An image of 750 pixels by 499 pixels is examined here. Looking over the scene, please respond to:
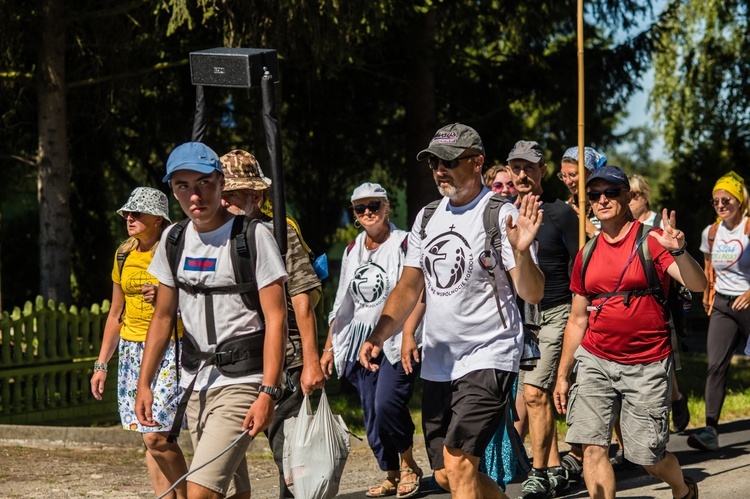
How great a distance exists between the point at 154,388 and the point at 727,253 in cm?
517

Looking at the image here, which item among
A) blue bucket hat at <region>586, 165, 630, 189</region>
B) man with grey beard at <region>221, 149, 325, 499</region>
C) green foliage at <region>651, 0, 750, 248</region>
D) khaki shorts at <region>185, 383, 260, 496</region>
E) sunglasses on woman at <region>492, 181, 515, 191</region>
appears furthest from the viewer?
green foliage at <region>651, 0, 750, 248</region>

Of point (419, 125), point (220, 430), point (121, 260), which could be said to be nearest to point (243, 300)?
point (220, 430)

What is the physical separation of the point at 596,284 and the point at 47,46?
8.87 m

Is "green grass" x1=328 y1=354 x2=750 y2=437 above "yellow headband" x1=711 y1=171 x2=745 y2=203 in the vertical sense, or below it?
below

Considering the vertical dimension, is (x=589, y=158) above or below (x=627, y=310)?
above

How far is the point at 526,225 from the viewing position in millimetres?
4863

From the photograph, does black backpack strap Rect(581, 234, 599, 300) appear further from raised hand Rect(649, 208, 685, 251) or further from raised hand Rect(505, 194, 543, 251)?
raised hand Rect(505, 194, 543, 251)

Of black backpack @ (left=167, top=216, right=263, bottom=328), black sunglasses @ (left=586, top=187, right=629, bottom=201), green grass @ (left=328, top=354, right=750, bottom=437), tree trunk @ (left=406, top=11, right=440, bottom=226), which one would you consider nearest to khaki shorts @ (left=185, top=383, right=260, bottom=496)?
black backpack @ (left=167, top=216, right=263, bottom=328)

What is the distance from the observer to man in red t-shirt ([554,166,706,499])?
5.74 m

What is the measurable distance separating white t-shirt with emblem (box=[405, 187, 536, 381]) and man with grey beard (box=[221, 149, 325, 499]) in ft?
1.91

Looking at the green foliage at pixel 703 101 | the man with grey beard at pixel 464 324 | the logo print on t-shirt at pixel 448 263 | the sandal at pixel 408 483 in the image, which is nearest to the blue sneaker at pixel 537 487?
the sandal at pixel 408 483

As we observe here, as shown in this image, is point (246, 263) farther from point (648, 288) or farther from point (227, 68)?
point (648, 288)

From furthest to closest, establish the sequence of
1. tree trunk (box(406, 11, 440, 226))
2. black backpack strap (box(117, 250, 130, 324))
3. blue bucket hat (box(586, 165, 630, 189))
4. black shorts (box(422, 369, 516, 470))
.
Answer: tree trunk (box(406, 11, 440, 226))
black backpack strap (box(117, 250, 130, 324))
blue bucket hat (box(586, 165, 630, 189))
black shorts (box(422, 369, 516, 470))

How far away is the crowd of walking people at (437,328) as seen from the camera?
4.59 meters
